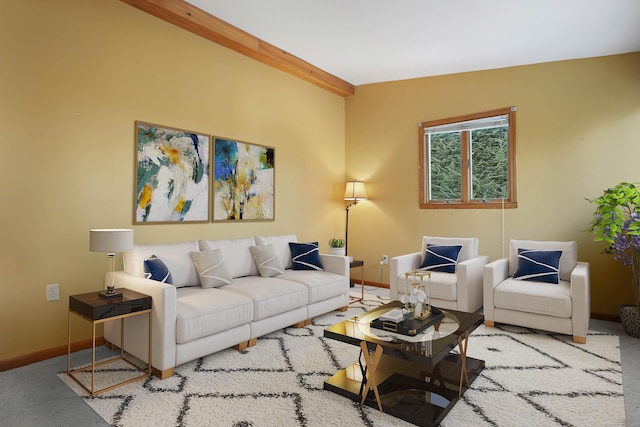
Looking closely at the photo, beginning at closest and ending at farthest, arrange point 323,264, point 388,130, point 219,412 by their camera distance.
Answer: point 219,412 → point 323,264 → point 388,130

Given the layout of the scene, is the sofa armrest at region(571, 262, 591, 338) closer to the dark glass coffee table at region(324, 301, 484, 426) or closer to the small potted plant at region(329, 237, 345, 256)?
the dark glass coffee table at region(324, 301, 484, 426)

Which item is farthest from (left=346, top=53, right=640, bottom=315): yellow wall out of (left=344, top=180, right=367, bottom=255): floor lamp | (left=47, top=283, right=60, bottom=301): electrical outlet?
(left=47, top=283, right=60, bottom=301): electrical outlet

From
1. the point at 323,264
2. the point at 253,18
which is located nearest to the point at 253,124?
the point at 253,18

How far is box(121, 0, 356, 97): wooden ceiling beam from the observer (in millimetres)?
3547

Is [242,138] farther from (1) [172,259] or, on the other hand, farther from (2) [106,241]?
(2) [106,241]

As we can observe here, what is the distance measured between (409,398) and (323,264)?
7.40ft

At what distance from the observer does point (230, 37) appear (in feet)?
13.3

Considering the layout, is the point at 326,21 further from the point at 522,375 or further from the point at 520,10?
the point at 522,375

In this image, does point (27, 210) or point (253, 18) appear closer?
point (27, 210)

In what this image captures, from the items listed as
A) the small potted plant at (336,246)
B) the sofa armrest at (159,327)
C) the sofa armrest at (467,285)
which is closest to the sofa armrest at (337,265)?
the small potted plant at (336,246)

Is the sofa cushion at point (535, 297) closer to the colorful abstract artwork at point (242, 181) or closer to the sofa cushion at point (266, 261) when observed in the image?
the sofa cushion at point (266, 261)

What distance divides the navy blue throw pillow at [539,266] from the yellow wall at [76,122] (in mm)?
3178

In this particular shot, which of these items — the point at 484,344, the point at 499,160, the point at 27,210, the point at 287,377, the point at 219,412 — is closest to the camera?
the point at 219,412

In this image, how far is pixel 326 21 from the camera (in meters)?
3.85
